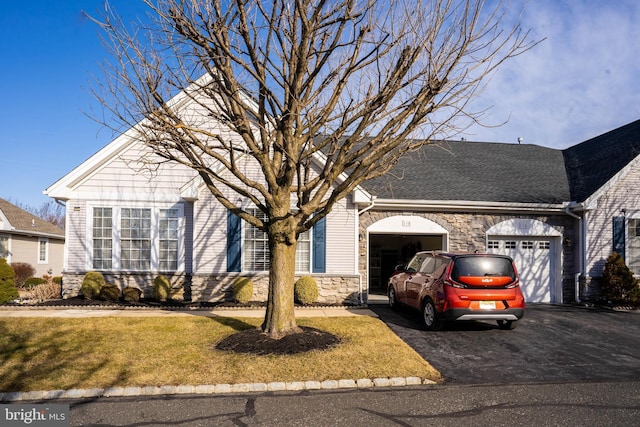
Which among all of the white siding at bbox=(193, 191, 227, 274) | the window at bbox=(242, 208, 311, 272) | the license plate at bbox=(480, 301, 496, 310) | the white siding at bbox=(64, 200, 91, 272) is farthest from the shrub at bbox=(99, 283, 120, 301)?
the license plate at bbox=(480, 301, 496, 310)

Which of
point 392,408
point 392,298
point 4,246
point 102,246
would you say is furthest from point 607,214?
point 4,246

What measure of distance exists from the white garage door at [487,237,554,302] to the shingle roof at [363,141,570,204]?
143cm

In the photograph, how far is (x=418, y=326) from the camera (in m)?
9.87

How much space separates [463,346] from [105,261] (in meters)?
10.9

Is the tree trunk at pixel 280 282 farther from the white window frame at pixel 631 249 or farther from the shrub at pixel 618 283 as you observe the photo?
the white window frame at pixel 631 249

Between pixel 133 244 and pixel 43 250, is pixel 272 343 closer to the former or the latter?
pixel 133 244

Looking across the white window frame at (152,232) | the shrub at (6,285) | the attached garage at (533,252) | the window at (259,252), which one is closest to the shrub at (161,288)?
the white window frame at (152,232)

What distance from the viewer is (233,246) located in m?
13.0

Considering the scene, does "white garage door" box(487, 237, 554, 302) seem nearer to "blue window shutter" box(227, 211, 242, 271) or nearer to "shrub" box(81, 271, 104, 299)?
"blue window shutter" box(227, 211, 242, 271)

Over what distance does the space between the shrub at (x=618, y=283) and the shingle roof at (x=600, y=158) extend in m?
2.23

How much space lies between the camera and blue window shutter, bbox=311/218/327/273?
516 inches

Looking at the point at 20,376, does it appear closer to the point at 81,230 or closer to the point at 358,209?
the point at 81,230

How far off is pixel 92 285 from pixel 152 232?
227cm

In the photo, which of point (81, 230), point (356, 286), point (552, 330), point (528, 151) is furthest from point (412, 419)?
point (528, 151)
